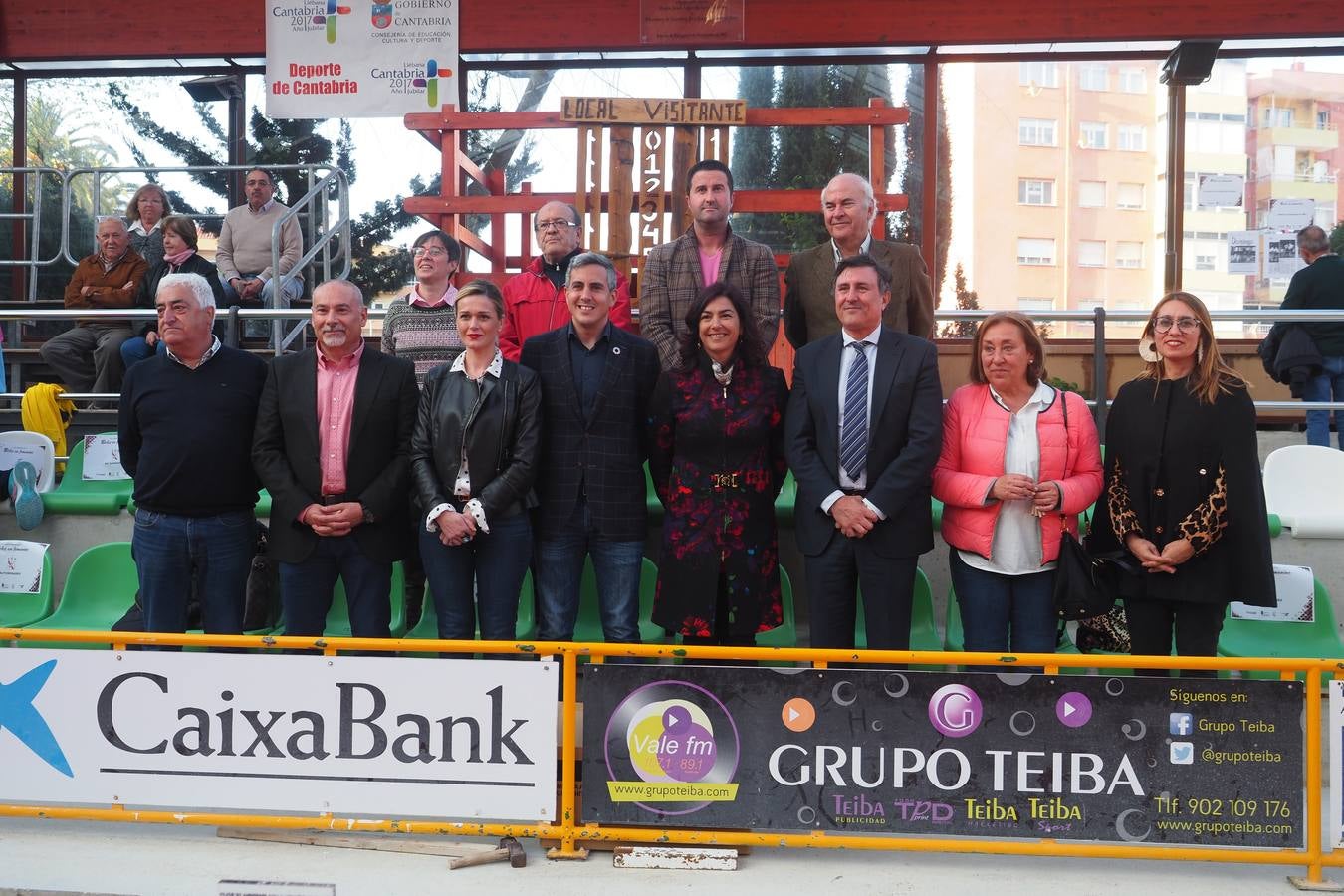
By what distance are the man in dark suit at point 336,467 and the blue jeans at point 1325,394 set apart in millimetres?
5463

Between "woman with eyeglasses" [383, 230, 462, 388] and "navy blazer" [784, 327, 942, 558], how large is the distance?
5.31 feet

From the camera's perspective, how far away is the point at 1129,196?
988cm

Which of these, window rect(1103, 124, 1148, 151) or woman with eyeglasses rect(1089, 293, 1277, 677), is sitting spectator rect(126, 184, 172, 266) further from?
window rect(1103, 124, 1148, 151)

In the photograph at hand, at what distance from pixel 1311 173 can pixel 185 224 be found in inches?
334

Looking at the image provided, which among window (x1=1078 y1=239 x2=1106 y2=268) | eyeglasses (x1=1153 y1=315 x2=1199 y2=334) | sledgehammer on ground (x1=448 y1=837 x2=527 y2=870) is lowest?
sledgehammer on ground (x1=448 y1=837 x2=527 y2=870)

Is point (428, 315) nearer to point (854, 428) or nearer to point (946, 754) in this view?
point (854, 428)

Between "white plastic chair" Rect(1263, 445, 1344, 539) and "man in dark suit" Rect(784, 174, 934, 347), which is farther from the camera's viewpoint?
"white plastic chair" Rect(1263, 445, 1344, 539)

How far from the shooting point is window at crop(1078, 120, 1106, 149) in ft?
32.3

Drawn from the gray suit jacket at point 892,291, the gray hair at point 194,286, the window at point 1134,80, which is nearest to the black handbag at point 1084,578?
the gray suit jacket at point 892,291

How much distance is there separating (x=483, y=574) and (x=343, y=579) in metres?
0.54

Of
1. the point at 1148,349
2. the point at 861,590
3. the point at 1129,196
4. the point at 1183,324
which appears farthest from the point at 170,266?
the point at 1129,196

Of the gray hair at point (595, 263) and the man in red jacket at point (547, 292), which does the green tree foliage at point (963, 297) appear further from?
the gray hair at point (595, 263)

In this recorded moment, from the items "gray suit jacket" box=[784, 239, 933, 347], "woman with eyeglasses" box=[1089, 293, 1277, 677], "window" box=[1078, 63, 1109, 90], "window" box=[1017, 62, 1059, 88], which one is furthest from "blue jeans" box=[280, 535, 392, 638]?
"window" box=[1078, 63, 1109, 90]

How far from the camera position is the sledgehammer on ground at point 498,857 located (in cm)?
393
